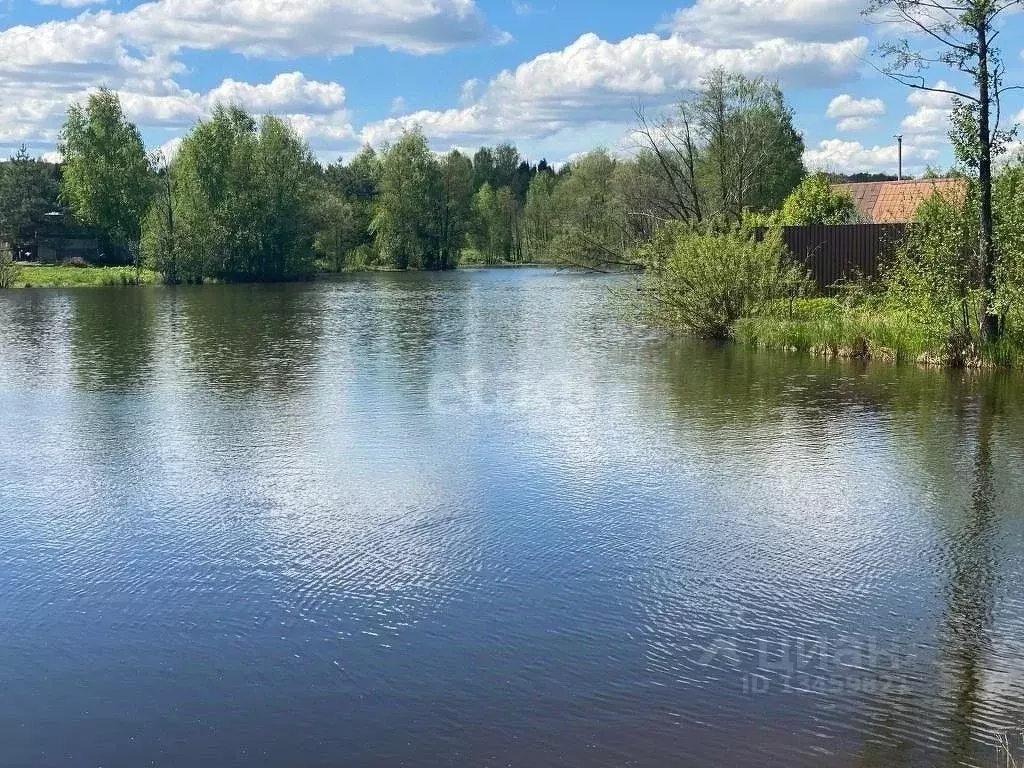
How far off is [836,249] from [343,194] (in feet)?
228

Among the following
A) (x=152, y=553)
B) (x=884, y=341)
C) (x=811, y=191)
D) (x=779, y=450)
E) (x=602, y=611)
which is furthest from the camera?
(x=811, y=191)

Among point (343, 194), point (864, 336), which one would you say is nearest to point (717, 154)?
point (864, 336)

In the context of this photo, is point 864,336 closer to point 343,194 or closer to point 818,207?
point 818,207

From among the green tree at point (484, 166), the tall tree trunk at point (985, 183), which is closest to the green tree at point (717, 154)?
the tall tree trunk at point (985, 183)

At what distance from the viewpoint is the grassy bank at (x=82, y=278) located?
61.2 m

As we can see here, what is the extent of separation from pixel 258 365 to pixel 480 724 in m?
16.8

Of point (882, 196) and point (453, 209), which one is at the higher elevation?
point (453, 209)

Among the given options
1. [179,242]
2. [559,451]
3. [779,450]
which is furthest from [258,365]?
[179,242]

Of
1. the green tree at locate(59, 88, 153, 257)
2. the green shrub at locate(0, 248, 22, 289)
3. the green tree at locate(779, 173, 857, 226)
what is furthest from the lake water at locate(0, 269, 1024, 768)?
the green tree at locate(59, 88, 153, 257)

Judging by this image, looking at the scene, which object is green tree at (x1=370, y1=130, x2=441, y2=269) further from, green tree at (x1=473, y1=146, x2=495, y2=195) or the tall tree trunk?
the tall tree trunk

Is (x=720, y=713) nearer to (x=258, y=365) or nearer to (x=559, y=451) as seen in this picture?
(x=559, y=451)

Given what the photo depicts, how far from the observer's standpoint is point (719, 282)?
24.6m

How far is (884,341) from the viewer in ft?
66.5

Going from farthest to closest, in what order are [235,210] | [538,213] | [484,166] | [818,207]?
[484,166], [538,213], [235,210], [818,207]
